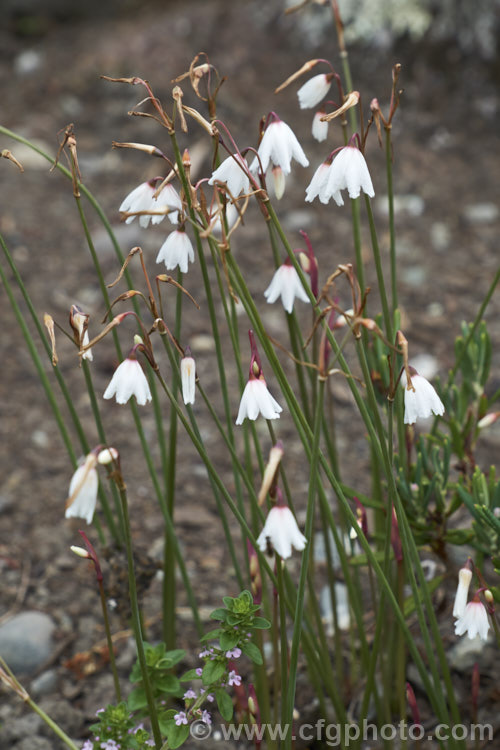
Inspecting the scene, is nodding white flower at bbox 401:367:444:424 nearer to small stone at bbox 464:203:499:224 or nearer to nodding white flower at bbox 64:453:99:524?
nodding white flower at bbox 64:453:99:524

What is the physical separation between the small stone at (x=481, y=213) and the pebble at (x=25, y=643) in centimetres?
249

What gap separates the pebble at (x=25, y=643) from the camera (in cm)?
180

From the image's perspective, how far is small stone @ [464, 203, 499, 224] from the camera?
3426 mm

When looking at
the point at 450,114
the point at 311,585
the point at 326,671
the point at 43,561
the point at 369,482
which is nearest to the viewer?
the point at 326,671

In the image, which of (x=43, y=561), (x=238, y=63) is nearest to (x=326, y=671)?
(x=43, y=561)

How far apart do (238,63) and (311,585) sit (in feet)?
10.7

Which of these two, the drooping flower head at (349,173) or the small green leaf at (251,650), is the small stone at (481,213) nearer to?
the drooping flower head at (349,173)

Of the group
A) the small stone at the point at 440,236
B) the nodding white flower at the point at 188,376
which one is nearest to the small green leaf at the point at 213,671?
the nodding white flower at the point at 188,376

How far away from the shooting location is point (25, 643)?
1.81 m

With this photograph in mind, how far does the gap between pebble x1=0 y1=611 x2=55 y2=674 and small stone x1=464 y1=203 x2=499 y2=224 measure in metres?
2.49

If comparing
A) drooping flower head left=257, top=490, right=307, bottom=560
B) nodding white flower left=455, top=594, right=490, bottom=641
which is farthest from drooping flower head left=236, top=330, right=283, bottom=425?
nodding white flower left=455, top=594, right=490, bottom=641

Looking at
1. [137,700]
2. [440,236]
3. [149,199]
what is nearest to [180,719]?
[137,700]

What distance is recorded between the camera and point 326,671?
1368mm

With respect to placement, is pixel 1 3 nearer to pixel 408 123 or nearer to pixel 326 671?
pixel 408 123
